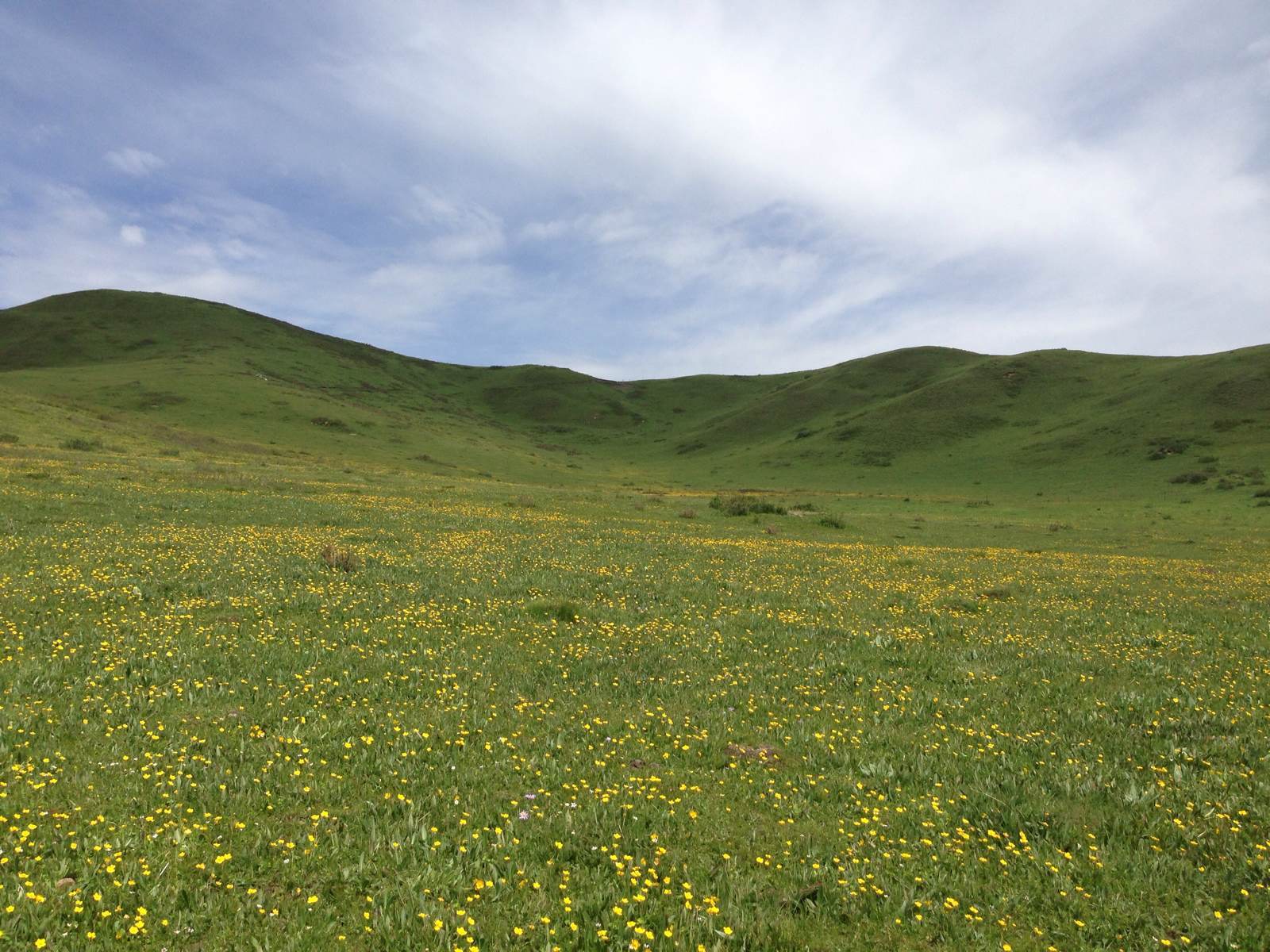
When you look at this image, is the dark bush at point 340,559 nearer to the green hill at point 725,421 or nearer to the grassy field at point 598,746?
the grassy field at point 598,746

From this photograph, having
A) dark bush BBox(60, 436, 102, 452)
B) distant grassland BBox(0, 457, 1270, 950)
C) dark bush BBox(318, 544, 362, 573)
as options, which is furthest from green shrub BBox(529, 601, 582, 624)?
dark bush BBox(60, 436, 102, 452)

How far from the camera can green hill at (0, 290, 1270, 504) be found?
84.6 meters

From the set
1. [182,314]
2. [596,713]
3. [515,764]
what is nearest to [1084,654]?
[596,713]

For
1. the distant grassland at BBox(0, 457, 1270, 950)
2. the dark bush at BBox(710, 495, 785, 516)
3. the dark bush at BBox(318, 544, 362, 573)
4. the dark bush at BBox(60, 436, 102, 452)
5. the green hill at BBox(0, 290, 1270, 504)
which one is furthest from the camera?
the green hill at BBox(0, 290, 1270, 504)

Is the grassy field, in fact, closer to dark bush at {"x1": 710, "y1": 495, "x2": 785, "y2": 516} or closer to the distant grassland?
the distant grassland

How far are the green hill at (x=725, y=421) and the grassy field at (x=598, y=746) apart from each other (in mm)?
48267

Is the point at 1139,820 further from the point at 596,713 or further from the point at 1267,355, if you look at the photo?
the point at 1267,355

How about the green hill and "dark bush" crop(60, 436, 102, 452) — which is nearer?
"dark bush" crop(60, 436, 102, 452)

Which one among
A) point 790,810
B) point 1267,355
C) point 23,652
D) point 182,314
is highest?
point 182,314

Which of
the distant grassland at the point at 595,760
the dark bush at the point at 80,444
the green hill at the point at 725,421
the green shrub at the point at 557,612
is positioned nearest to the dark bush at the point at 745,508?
the distant grassland at the point at 595,760

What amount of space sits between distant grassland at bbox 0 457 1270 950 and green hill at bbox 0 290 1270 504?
50.2m

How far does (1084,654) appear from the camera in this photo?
49.5ft

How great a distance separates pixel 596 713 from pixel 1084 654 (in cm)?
1200

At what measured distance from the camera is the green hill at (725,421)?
8456 centimetres
